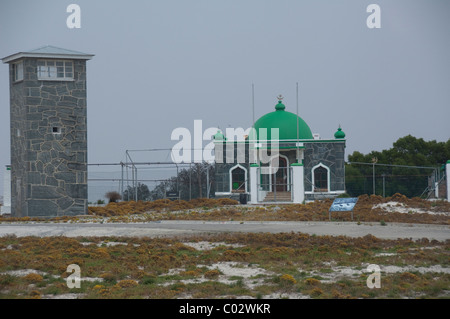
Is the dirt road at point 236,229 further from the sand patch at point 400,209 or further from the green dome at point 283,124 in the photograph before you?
the green dome at point 283,124

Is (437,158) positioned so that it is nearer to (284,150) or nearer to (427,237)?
(284,150)

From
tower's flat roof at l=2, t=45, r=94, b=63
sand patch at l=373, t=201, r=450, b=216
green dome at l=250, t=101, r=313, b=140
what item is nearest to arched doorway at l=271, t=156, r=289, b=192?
green dome at l=250, t=101, r=313, b=140

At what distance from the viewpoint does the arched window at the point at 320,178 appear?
40.1 m

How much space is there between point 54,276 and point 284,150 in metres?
29.4

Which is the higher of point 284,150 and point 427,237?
point 284,150

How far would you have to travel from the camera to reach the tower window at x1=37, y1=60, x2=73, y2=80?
30156 millimetres

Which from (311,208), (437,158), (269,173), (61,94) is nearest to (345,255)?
(311,208)

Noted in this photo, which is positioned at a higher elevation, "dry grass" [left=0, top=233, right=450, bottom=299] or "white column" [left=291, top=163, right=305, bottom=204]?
"white column" [left=291, top=163, right=305, bottom=204]

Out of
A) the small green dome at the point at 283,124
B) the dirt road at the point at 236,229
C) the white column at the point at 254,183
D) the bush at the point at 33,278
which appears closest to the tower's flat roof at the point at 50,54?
the dirt road at the point at 236,229

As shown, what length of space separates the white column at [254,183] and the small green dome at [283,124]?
406 cm

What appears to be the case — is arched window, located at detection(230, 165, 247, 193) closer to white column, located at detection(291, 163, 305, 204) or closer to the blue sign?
white column, located at detection(291, 163, 305, 204)

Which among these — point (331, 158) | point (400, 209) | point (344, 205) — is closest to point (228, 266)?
point (344, 205)
